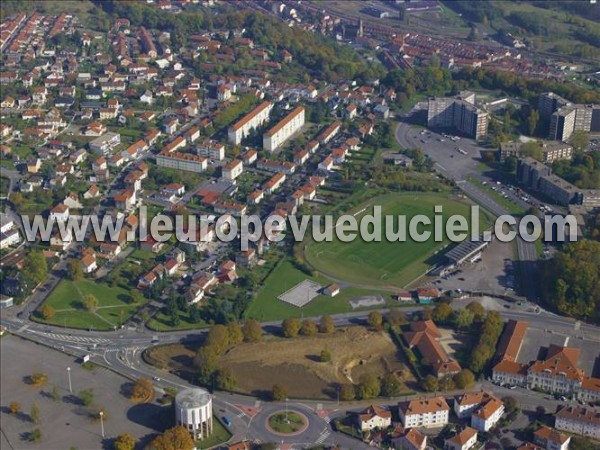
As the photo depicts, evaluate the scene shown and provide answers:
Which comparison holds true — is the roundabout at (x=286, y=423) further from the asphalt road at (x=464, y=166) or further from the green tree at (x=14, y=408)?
the asphalt road at (x=464, y=166)

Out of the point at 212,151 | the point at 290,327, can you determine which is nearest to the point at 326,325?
the point at 290,327

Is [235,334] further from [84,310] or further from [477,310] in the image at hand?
[477,310]

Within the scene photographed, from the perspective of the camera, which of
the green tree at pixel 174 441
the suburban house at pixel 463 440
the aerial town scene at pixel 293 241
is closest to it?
the green tree at pixel 174 441

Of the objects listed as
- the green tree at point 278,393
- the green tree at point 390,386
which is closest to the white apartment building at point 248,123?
the green tree at point 278,393

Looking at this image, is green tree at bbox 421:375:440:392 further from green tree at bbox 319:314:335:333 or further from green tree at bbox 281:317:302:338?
green tree at bbox 281:317:302:338

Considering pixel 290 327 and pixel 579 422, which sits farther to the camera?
pixel 290 327

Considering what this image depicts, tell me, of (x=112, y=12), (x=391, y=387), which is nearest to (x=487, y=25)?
(x=112, y=12)
